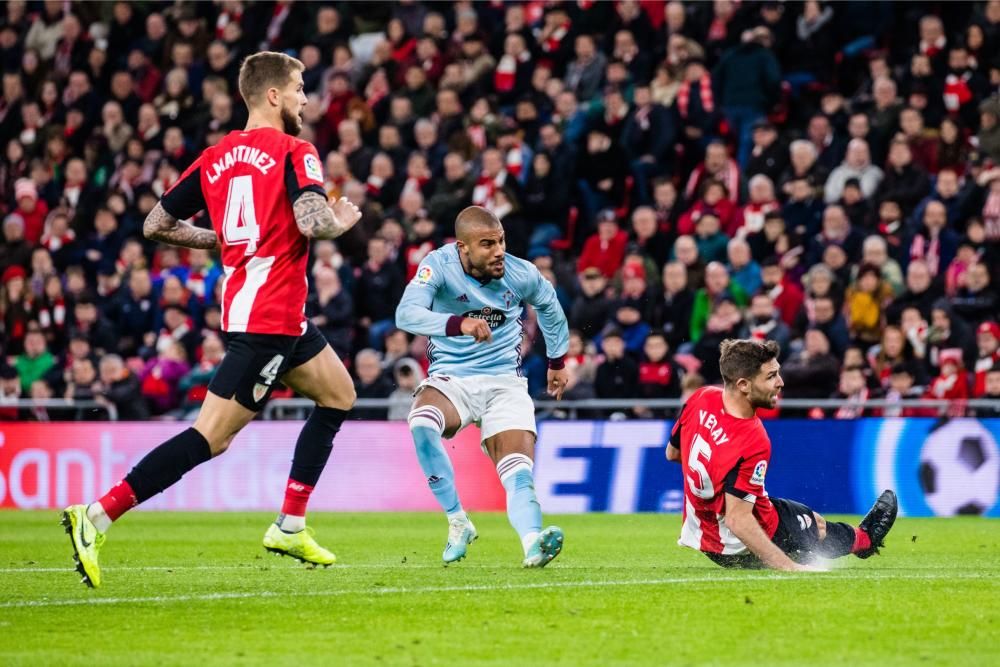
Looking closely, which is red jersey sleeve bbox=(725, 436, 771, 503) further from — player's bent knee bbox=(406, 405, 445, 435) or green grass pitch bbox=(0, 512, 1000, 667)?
player's bent knee bbox=(406, 405, 445, 435)

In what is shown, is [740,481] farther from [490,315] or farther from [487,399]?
[490,315]

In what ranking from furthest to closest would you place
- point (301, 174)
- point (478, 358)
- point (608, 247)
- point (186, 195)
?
point (608, 247) → point (478, 358) → point (186, 195) → point (301, 174)

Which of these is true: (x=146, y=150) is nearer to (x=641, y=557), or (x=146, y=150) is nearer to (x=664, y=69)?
(x=664, y=69)

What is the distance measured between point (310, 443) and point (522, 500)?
3.88ft

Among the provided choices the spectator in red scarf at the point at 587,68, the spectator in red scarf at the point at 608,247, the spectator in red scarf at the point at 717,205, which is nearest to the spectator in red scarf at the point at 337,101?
the spectator in red scarf at the point at 587,68

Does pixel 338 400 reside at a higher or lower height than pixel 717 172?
lower

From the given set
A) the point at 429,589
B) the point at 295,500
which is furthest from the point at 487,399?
the point at 429,589

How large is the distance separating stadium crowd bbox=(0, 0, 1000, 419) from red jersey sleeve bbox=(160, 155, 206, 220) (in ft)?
27.1

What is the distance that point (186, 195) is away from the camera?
8.46m

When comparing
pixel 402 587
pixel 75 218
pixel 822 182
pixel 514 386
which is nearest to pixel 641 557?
pixel 514 386

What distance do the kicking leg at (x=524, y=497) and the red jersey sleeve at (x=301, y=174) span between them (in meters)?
2.02

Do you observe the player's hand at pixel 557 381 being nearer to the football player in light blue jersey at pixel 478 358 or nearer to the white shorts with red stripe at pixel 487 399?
the football player in light blue jersey at pixel 478 358

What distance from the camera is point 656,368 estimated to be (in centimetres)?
1728

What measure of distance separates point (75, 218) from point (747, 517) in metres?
16.7
